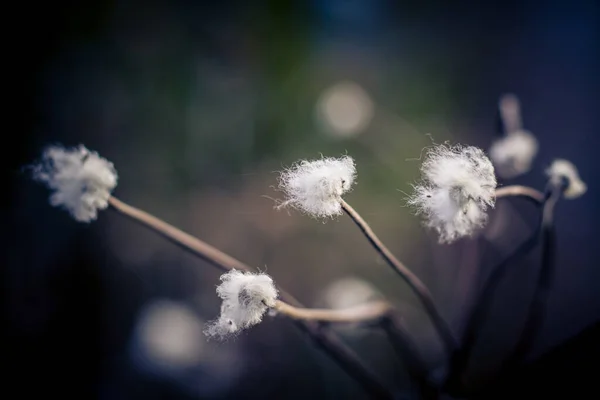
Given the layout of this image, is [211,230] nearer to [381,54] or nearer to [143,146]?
[143,146]

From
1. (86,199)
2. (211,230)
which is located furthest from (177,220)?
(86,199)

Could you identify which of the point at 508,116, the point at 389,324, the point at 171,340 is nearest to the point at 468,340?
the point at 389,324

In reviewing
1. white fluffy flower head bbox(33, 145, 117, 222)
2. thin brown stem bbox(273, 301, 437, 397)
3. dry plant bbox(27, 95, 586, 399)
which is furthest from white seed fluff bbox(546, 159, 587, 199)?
white fluffy flower head bbox(33, 145, 117, 222)

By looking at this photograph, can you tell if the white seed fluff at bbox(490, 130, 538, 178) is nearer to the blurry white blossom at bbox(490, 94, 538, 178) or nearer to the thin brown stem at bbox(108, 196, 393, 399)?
the blurry white blossom at bbox(490, 94, 538, 178)

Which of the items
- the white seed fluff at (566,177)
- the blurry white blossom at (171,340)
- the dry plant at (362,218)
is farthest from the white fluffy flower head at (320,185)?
the blurry white blossom at (171,340)

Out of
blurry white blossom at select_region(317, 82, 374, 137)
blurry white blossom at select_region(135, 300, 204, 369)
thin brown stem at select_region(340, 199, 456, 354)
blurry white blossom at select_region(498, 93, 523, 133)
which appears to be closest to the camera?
thin brown stem at select_region(340, 199, 456, 354)

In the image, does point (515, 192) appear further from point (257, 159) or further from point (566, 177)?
point (257, 159)
